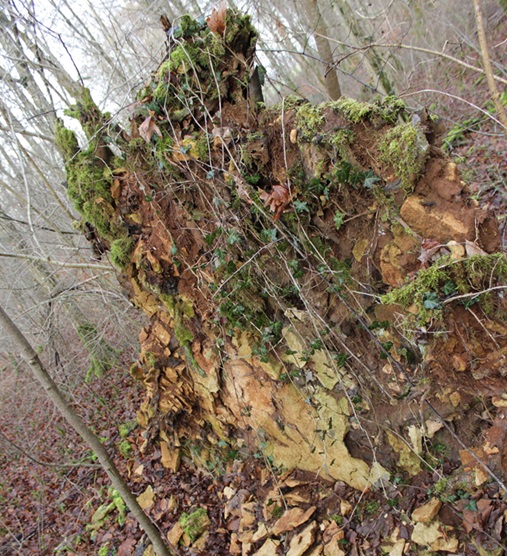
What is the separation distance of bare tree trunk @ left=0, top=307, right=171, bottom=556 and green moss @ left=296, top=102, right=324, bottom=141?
241 cm

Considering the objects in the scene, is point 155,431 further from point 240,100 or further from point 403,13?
point 403,13

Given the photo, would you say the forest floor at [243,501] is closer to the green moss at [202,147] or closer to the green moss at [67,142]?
the green moss at [202,147]

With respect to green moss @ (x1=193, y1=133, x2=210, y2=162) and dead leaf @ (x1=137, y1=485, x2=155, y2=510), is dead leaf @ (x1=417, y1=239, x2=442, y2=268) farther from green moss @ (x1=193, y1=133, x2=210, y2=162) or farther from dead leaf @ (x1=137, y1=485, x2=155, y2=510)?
dead leaf @ (x1=137, y1=485, x2=155, y2=510)

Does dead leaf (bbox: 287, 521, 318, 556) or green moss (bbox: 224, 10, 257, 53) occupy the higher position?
green moss (bbox: 224, 10, 257, 53)

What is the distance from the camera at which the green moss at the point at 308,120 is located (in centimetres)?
269

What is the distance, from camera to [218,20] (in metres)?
2.86

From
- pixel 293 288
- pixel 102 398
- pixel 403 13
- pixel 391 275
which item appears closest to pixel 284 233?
pixel 293 288

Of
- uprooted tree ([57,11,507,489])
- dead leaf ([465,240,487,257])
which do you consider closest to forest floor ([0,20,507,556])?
uprooted tree ([57,11,507,489])

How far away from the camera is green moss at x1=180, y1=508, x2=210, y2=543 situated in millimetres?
4090

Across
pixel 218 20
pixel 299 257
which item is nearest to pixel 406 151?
pixel 299 257

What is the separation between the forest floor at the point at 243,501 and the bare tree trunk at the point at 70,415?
79cm

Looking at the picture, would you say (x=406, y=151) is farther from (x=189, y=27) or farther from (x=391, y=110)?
(x=189, y=27)

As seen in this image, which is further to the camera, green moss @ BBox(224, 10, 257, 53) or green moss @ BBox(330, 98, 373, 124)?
green moss @ BBox(224, 10, 257, 53)

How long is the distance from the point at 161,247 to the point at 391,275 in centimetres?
210
